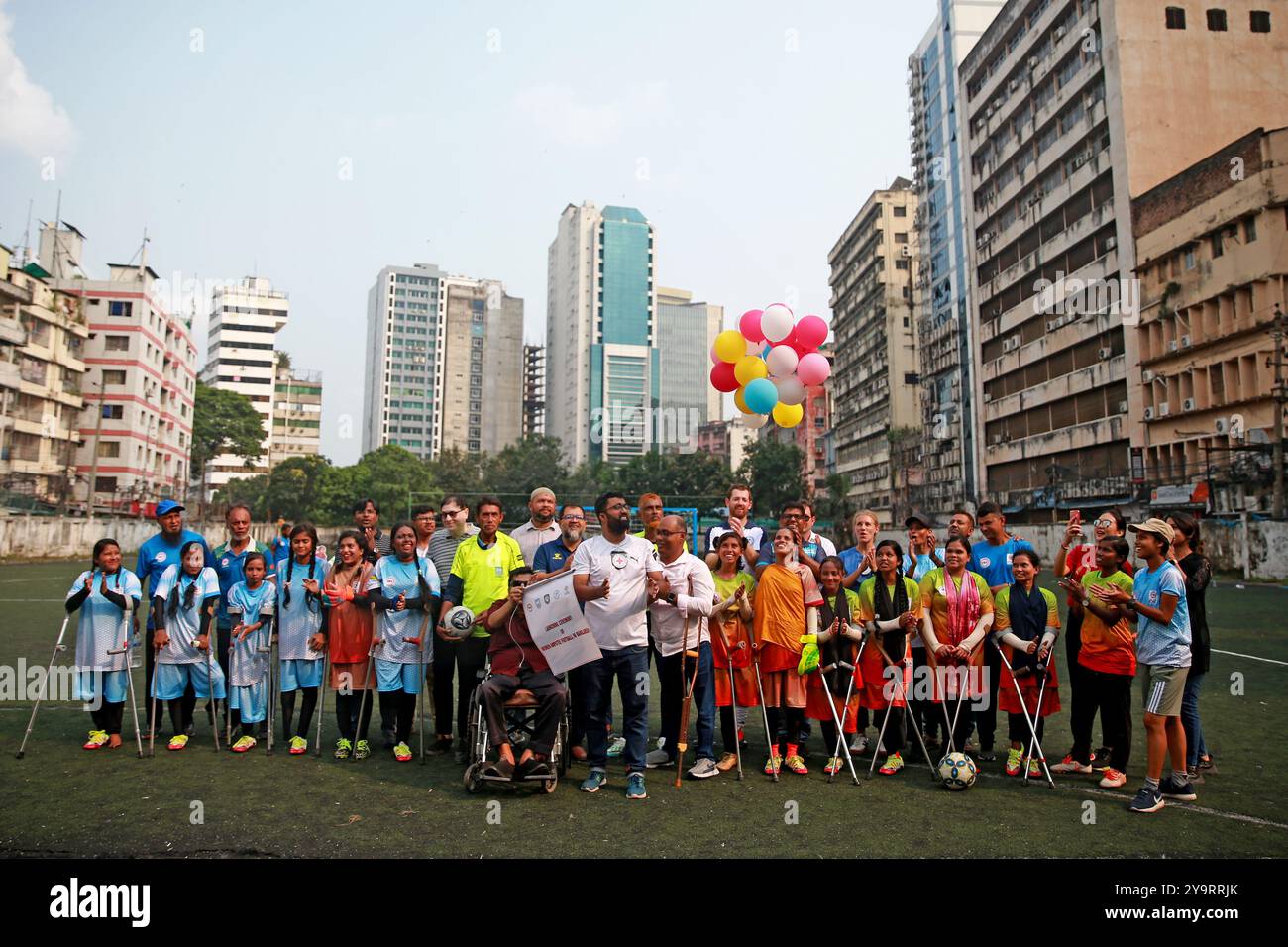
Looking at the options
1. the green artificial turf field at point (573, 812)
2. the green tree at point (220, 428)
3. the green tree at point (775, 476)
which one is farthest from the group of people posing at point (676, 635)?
the green tree at point (220, 428)

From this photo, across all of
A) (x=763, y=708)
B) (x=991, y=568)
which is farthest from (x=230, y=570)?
(x=991, y=568)

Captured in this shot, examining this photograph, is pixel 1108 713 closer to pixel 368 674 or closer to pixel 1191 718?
pixel 1191 718

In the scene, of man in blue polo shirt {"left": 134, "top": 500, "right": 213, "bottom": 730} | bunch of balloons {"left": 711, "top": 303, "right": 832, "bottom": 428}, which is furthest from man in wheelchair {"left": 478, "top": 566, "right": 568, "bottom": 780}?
bunch of balloons {"left": 711, "top": 303, "right": 832, "bottom": 428}

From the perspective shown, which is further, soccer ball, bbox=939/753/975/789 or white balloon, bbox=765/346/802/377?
white balloon, bbox=765/346/802/377

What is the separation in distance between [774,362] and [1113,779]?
632 centimetres

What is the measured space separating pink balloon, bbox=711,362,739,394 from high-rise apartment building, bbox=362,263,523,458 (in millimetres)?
111403

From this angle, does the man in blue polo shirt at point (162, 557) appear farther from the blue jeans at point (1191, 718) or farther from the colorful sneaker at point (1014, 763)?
the blue jeans at point (1191, 718)

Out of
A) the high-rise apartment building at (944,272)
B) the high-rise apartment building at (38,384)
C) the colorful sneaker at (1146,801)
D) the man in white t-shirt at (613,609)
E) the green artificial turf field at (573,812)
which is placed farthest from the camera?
the high-rise apartment building at (944,272)

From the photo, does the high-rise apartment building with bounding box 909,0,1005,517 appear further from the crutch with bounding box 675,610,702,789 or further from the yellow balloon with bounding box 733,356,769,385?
the crutch with bounding box 675,610,702,789

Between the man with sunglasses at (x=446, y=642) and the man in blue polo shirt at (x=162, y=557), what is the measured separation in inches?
73.5

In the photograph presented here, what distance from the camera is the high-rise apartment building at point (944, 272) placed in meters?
52.9

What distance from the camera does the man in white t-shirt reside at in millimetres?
5520

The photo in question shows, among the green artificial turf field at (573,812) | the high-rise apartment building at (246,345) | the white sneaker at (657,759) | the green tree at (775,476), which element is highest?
the high-rise apartment building at (246,345)
